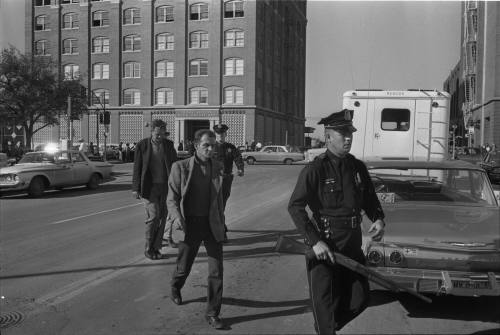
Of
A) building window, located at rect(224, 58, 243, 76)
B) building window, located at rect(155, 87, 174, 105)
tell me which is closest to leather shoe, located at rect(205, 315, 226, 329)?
building window, located at rect(224, 58, 243, 76)

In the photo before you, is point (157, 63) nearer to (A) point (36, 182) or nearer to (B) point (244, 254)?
(A) point (36, 182)

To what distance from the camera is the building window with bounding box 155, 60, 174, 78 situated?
5394 cm

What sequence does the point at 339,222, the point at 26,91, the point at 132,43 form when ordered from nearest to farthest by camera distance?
the point at 339,222
the point at 26,91
the point at 132,43

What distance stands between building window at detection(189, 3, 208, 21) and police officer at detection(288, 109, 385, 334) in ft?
170

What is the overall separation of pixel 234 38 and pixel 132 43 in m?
11.1

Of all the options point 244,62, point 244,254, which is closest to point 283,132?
point 244,62

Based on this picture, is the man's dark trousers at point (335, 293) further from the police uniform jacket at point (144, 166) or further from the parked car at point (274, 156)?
the parked car at point (274, 156)

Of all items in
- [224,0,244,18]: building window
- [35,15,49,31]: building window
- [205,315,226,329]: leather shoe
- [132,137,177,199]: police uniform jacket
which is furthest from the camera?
[35,15,49,31]: building window

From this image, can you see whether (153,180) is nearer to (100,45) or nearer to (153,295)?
(153,295)

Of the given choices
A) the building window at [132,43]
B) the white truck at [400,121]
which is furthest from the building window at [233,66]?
the white truck at [400,121]

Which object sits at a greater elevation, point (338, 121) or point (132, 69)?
point (132, 69)

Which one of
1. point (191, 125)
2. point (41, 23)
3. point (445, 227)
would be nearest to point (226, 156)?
point (445, 227)

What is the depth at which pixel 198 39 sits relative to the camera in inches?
2095

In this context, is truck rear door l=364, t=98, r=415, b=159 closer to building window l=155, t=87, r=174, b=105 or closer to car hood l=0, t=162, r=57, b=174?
car hood l=0, t=162, r=57, b=174
